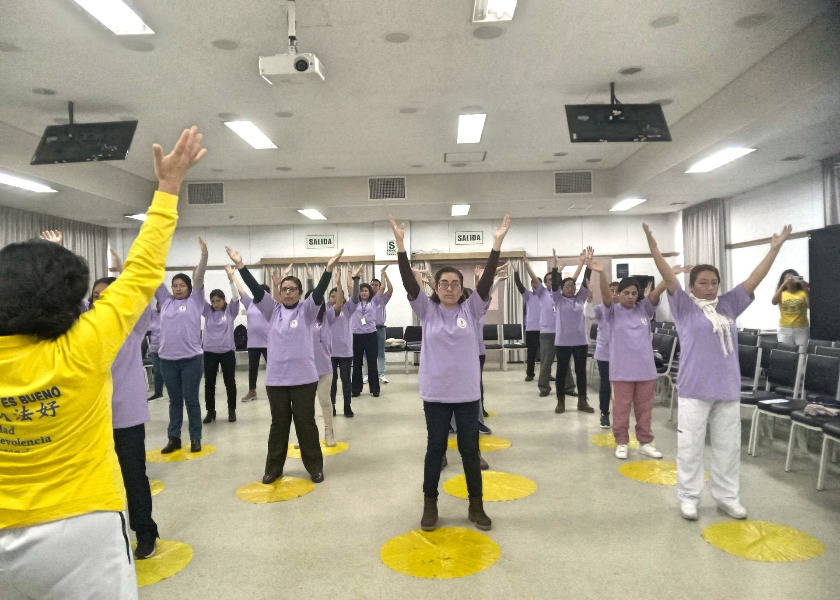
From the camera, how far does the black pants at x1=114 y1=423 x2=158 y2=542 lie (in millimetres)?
3072

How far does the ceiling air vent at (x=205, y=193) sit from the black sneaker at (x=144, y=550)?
740 cm

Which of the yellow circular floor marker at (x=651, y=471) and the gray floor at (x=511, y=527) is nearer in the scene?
the gray floor at (x=511, y=527)

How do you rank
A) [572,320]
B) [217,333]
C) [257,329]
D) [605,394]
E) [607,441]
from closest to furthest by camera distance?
[607,441]
[605,394]
[217,333]
[572,320]
[257,329]

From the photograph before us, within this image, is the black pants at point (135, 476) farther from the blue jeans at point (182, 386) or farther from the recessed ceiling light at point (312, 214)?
the recessed ceiling light at point (312, 214)

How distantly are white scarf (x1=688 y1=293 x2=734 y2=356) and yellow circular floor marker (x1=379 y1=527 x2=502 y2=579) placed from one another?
196cm

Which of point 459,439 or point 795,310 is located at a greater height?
point 795,310

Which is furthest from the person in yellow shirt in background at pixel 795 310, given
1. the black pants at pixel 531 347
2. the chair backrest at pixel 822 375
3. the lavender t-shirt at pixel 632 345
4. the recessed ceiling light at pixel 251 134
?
the recessed ceiling light at pixel 251 134

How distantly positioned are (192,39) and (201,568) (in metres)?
4.08

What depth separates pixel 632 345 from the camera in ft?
15.4

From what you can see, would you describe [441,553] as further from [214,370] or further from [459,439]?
[214,370]

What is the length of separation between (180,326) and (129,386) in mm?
2018

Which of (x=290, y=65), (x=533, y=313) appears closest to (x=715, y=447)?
(x=290, y=65)

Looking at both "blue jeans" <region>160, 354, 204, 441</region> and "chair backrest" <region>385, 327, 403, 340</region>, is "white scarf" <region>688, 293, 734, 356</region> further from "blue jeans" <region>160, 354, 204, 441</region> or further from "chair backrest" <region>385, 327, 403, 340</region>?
"chair backrest" <region>385, 327, 403, 340</region>

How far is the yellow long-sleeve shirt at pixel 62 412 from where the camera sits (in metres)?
1.21
